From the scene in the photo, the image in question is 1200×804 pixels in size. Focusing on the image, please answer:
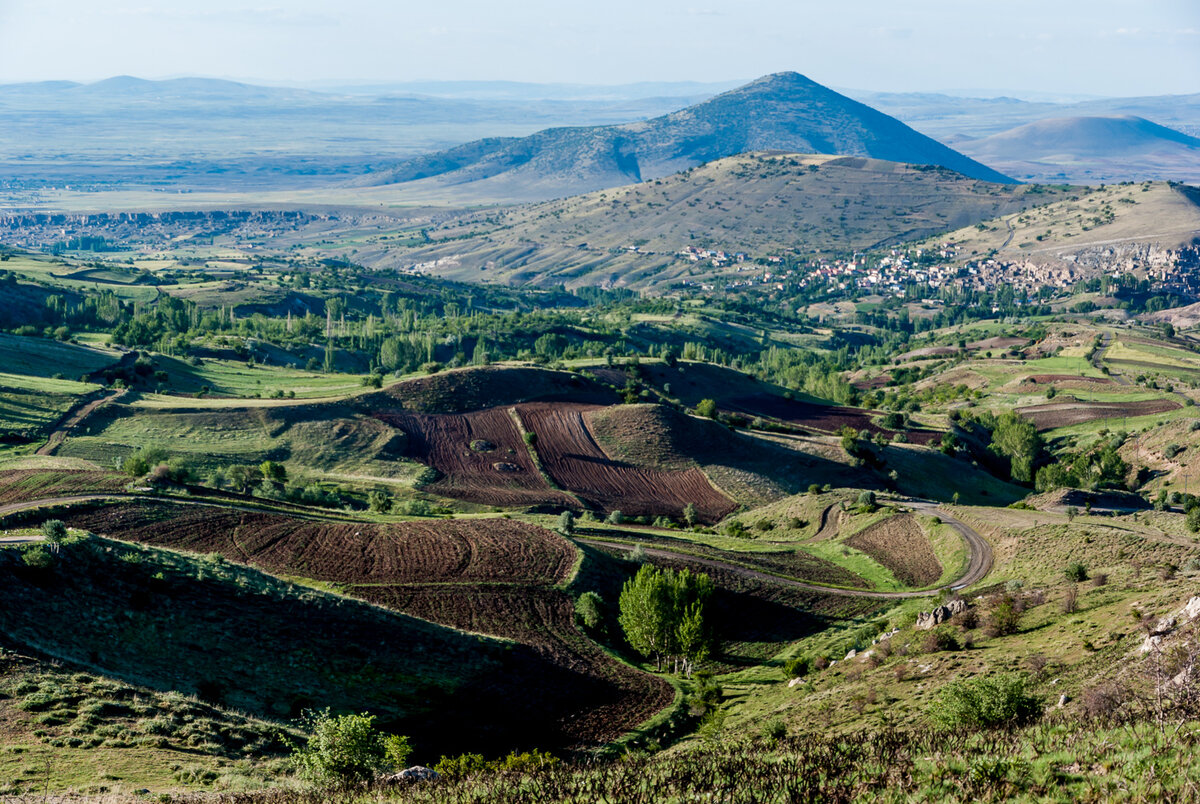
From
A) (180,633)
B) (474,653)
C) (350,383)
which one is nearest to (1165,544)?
(474,653)

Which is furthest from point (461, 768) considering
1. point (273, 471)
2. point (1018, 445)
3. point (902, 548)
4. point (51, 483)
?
point (1018, 445)

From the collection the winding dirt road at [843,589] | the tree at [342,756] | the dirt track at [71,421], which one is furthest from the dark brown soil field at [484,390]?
the tree at [342,756]

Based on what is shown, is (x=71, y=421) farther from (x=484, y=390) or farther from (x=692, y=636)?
(x=692, y=636)

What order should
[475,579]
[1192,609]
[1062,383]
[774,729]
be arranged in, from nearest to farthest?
[1192,609], [774,729], [475,579], [1062,383]

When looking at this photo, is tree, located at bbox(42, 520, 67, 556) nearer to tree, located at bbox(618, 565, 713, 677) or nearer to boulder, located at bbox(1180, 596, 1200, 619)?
tree, located at bbox(618, 565, 713, 677)

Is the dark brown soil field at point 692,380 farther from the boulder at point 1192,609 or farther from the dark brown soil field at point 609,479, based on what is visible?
the boulder at point 1192,609
